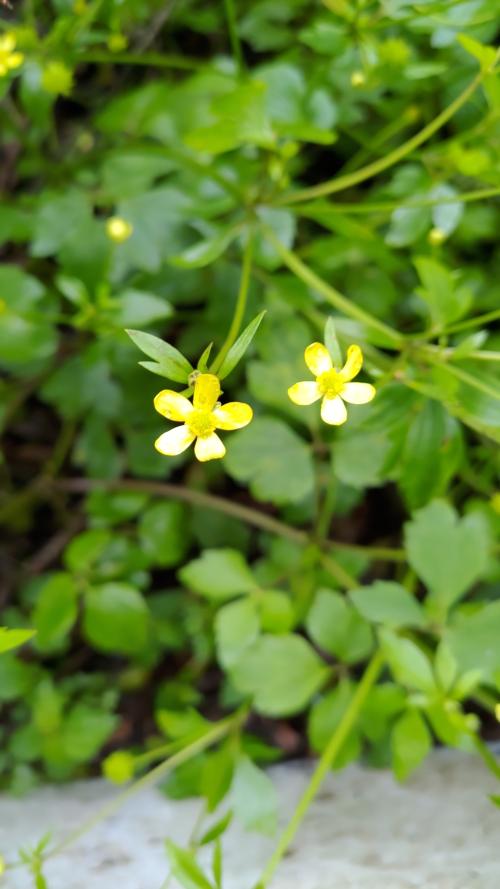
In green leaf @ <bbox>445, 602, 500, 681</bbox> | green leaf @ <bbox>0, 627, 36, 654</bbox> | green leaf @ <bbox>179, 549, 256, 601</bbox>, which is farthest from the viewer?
green leaf @ <bbox>179, 549, 256, 601</bbox>

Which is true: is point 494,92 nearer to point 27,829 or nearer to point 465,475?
point 465,475

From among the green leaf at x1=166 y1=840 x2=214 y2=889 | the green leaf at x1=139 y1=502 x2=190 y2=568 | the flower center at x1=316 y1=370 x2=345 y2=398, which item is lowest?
the green leaf at x1=166 y1=840 x2=214 y2=889

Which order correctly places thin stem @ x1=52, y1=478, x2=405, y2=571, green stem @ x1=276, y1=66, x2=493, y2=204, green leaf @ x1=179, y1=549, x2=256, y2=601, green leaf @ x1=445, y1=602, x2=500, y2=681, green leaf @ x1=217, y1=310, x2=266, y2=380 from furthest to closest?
thin stem @ x1=52, y1=478, x2=405, y2=571, green leaf @ x1=179, y1=549, x2=256, y2=601, green leaf @ x1=445, y1=602, x2=500, y2=681, green stem @ x1=276, y1=66, x2=493, y2=204, green leaf @ x1=217, y1=310, x2=266, y2=380

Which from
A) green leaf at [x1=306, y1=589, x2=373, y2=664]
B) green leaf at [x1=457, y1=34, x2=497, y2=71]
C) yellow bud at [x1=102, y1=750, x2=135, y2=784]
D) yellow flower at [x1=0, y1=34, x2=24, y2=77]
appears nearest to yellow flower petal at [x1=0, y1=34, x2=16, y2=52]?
yellow flower at [x1=0, y1=34, x2=24, y2=77]

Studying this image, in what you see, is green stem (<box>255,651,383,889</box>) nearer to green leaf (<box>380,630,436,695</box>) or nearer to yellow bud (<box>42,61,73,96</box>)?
green leaf (<box>380,630,436,695</box>)

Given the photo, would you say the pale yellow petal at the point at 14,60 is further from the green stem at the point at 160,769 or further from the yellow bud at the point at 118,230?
the green stem at the point at 160,769

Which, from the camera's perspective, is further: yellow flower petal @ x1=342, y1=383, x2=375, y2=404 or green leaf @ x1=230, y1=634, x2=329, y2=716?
green leaf @ x1=230, y1=634, x2=329, y2=716

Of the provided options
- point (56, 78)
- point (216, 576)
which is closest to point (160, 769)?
point (216, 576)

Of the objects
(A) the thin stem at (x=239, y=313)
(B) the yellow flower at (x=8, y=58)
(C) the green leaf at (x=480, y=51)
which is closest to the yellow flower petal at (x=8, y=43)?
(B) the yellow flower at (x=8, y=58)
